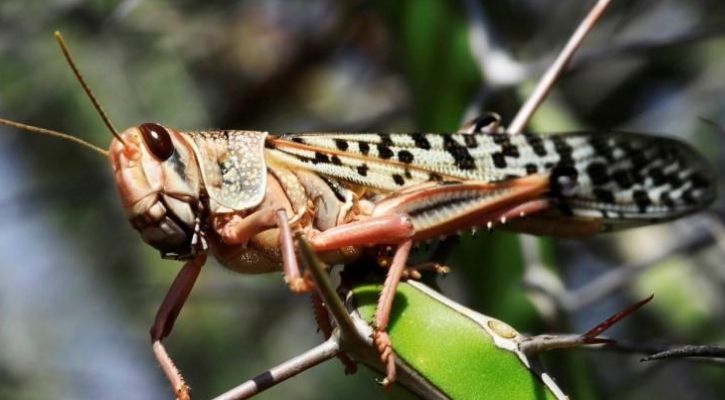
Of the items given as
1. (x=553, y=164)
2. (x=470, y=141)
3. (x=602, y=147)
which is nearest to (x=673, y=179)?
(x=602, y=147)

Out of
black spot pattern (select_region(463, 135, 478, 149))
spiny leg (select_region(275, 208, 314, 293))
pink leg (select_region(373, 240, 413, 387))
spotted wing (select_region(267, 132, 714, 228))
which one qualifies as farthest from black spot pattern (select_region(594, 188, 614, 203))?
spiny leg (select_region(275, 208, 314, 293))

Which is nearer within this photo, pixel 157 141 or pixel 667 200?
pixel 157 141

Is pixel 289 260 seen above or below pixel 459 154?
below

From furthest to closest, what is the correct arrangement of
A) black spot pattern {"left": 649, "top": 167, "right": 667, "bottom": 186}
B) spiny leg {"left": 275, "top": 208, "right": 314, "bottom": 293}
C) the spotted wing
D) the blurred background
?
the blurred background, black spot pattern {"left": 649, "top": 167, "right": 667, "bottom": 186}, the spotted wing, spiny leg {"left": 275, "top": 208, "right": 314, "bottom": 293}

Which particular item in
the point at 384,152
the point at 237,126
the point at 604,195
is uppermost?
the point at 237,126

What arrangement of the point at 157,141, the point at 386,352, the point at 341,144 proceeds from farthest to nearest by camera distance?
the point at 341,144 < the point at 157,141 < the point at 386,352

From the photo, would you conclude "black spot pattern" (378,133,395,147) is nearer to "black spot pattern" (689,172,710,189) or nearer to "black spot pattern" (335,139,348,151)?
"black spot pattern" (335,139,348,151)

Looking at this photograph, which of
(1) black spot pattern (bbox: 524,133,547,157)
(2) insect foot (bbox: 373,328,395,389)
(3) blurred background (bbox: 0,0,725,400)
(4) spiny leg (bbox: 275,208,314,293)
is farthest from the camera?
(3) blurred background (bbox: 0,0,725,400)

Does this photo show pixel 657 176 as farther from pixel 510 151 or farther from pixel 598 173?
pixel 510 151
